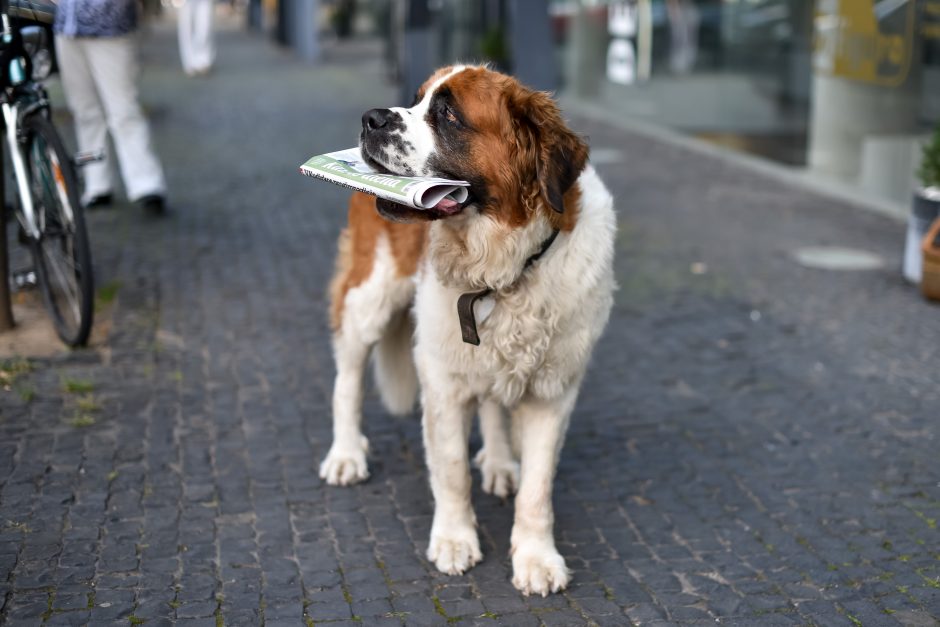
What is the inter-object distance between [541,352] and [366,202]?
112 cm

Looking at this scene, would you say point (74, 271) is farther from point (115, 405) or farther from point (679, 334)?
point (679, 334)

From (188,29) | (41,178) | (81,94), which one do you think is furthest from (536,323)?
(188,29)

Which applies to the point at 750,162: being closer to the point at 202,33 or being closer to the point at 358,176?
the point at 358,176

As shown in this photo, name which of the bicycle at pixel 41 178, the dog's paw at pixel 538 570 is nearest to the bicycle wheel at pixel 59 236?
the bicycle at pixel 41 178

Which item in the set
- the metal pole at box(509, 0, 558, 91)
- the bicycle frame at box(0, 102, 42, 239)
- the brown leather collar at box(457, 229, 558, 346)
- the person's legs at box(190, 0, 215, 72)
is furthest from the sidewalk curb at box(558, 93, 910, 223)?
the person's legs at box(190, 0, 215, 72)

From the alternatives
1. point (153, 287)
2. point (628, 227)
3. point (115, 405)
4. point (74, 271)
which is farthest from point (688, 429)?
point (628, 227)

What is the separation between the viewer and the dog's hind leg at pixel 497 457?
4.53 meters

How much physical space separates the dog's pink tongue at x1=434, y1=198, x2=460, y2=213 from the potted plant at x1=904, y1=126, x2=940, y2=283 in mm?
4815

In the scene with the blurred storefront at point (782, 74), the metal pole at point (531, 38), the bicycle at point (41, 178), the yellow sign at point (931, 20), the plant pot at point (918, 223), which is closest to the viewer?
the bicycle at point (41, 178)

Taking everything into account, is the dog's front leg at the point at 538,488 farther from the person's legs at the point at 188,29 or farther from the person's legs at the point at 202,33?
the person's legs at the point at 188,29

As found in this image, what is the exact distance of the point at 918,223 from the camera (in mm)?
7332

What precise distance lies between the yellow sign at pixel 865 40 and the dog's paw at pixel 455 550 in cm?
777

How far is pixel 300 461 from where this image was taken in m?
4.75

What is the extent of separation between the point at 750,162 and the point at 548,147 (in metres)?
9.52
